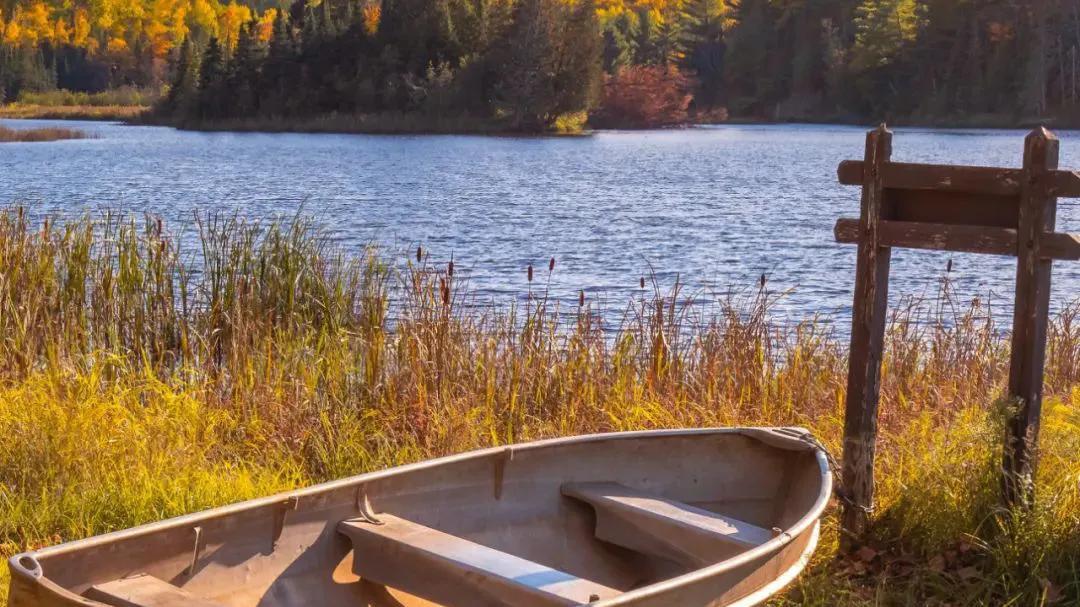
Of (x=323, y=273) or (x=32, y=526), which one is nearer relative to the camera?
(x=32, y=526)

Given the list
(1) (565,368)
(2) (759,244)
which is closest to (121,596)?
(1) (565,368)

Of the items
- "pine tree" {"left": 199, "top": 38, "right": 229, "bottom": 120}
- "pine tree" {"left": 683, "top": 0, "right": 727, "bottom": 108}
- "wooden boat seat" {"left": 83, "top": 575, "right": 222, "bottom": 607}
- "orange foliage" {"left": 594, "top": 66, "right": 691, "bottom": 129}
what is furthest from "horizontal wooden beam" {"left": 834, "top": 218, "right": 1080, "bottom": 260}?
"pine tree" {"left": 683, "top": 0, "right": 727, "bottom": 108}

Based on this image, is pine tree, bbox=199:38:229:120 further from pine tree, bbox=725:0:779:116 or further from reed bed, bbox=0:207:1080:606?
reed bed, bbox=0:207:1080:606

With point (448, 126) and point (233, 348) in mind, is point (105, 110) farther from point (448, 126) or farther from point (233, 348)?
point (233, 348)

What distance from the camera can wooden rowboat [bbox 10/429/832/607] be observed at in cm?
368

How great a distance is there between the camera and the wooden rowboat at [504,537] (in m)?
3.68

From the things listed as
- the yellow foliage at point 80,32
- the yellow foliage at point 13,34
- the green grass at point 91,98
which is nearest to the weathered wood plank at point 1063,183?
the green grass at point 91,98

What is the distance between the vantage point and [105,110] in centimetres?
11069

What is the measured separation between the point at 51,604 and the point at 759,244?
22.5 meters

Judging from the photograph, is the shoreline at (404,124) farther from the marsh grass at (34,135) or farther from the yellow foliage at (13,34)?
the yellow foliage at (13,34)

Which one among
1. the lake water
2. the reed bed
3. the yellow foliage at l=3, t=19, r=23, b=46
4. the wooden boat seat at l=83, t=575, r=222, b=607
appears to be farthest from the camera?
the yellow foliage at l=3, t=19, r=23, b=46

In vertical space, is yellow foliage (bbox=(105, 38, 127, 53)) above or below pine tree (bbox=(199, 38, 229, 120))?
above

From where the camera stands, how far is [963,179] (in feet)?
16.5

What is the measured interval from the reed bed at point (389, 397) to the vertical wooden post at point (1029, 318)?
0.31ft
